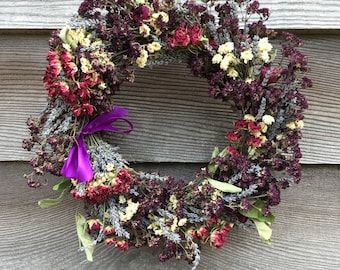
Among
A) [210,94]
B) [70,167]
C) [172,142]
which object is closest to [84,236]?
[70,167]

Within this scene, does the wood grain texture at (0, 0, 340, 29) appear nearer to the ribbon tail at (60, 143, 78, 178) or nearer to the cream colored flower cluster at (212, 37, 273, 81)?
the cream colored flower cluster at (212, 37, 273, 81)

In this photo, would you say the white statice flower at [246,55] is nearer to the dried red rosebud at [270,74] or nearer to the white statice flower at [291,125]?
the dried red rosebud at [270,74]

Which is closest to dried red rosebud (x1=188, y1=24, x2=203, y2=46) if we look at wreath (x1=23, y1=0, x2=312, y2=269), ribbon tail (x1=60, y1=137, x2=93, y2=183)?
wreath (x1=23, y1=0, x2=312, y2=269)

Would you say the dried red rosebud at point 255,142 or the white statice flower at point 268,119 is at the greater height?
the white statice flower at point 268,119

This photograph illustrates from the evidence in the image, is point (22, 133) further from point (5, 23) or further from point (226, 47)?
point (226, 47)

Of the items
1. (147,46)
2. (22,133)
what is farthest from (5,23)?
(147,46)

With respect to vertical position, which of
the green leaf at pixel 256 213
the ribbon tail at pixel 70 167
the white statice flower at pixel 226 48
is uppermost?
the white statice flower at pixel 226 48

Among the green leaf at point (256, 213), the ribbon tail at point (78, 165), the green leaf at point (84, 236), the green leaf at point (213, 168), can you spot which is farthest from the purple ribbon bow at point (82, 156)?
the green leaf at point (256, 213)

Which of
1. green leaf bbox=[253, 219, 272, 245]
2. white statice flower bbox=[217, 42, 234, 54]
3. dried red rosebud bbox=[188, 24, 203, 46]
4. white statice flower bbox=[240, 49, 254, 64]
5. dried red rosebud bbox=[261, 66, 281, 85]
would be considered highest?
dried red rosebud bbox=[188, 24, 203, 46]
